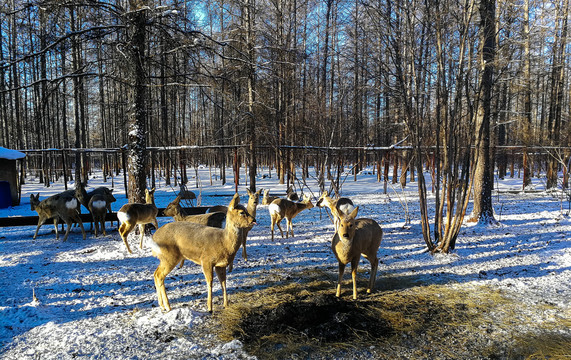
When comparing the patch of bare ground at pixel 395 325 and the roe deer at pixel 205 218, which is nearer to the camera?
the patch of bare ground at pixel 395 325

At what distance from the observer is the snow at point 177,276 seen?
358 centimetres

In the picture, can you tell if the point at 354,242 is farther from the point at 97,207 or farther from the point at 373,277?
the point at 97,207

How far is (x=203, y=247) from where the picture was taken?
4234 mm

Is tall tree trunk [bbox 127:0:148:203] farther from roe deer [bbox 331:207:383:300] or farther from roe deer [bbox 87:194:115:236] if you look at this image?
roe deer [bbox 331:207:383:300]

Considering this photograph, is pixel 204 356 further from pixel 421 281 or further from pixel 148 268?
pixel 421 281

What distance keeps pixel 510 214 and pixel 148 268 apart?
11.2 m

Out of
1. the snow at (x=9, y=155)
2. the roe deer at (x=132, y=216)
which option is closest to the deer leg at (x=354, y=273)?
the roe deer at (x=132, y=216)

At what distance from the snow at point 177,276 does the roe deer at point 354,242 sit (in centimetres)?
105

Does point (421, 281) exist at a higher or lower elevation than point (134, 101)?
lower

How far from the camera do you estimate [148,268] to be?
6059 mm

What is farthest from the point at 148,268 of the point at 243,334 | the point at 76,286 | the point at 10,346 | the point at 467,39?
the point at 467,39

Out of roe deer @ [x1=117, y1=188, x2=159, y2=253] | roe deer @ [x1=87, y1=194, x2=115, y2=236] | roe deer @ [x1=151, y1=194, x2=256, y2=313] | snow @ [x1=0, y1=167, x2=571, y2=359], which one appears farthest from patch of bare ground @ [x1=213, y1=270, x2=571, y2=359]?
roe deer @ [x1=87, y1=194, x2=115, y2=236]

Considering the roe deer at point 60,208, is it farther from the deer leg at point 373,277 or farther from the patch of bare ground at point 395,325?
the deer leg at point 373,277

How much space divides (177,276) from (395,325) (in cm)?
370
